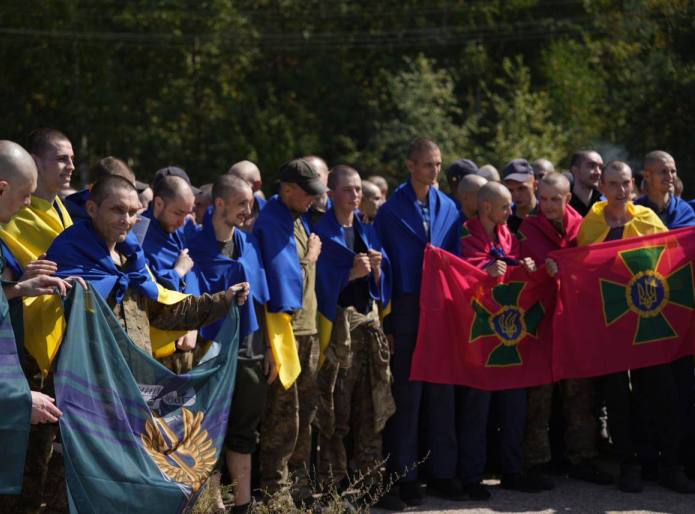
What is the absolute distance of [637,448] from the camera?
27.6 feet

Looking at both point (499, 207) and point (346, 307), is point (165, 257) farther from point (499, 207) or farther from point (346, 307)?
point (499, 207)

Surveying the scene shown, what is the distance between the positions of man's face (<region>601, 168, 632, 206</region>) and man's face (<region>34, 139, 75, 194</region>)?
4065 millimetres

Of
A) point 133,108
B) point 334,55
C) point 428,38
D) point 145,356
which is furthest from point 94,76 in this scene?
point 145,356

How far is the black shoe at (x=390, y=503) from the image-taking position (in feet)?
25.3

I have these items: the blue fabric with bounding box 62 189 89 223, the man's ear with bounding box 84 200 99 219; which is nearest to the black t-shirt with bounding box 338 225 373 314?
the blue fabric with bounding box 62 189 89 223

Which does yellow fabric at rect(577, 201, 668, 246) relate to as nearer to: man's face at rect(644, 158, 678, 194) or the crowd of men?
the crowd of men

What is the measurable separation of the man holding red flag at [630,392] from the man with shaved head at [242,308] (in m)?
2.40

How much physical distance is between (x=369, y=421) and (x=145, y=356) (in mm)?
2565

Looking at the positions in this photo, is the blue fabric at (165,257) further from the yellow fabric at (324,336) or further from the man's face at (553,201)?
the man's face at (553,201)

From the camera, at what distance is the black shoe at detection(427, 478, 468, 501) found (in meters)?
8.05

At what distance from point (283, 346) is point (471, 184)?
8.01ft

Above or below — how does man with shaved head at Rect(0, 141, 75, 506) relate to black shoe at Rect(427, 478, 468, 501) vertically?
above

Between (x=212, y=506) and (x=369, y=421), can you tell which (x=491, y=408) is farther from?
(x=212, y=506)

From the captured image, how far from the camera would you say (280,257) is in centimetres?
736
